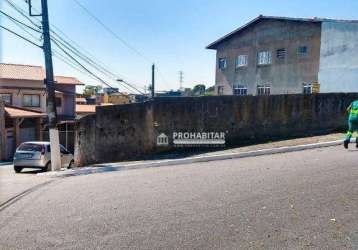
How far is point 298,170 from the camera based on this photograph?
7.64 metres

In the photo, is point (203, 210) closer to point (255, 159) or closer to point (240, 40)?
point (255, 159)

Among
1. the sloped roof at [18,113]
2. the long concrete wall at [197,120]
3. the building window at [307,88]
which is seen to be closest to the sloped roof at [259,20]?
the building window at [307,88]

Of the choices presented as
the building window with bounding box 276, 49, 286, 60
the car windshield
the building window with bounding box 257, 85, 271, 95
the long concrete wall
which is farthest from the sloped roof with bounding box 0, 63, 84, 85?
the long concrete wall

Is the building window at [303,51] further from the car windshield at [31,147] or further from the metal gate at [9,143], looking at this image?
the metal gate at [9,143]

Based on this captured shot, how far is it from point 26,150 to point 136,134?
5746 mm

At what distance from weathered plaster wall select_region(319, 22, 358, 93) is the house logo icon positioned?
1443cm

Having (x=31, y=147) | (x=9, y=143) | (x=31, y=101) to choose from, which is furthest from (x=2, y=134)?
(x=31, y=147)

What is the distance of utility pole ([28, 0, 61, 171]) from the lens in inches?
486

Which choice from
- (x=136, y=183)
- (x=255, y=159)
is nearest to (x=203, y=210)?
(x=136, y=183)

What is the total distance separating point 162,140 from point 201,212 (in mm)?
7826

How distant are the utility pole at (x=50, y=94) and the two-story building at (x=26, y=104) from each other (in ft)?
49.7

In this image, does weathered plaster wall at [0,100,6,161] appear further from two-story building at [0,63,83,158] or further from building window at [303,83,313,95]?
building window at [303,83,313,95]

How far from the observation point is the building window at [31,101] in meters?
31.9

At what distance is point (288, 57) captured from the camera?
26.5m
